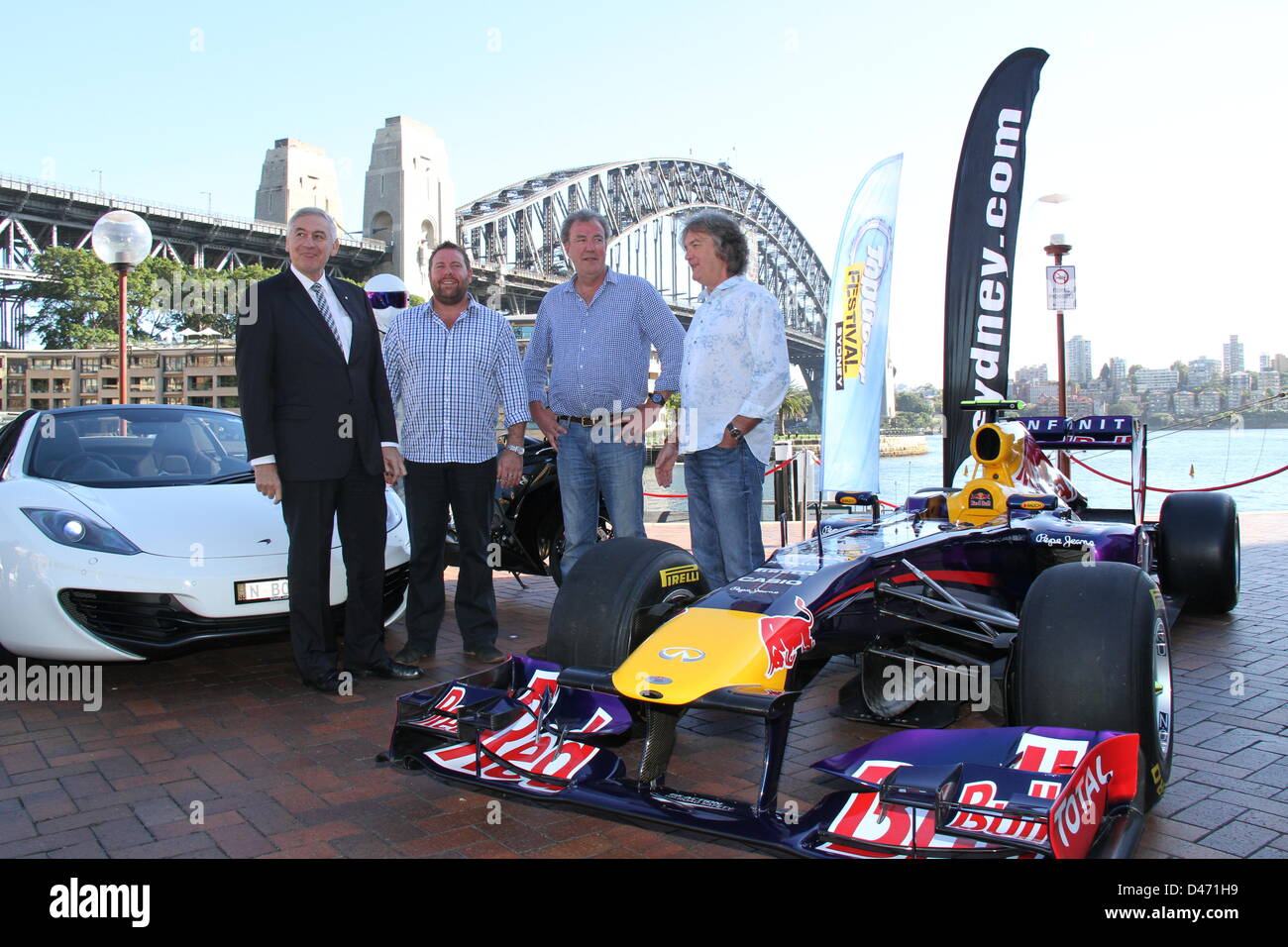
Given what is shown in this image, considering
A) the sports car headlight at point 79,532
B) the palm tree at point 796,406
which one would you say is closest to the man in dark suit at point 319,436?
the sports car headlight at point 79,532

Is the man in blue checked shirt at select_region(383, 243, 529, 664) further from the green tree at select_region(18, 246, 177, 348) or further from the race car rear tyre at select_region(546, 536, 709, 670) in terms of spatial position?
the green tree at select_region(18, 246, 177, 348)

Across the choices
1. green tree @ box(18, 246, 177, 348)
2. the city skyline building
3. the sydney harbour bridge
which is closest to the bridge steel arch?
the sydney harbour bridge

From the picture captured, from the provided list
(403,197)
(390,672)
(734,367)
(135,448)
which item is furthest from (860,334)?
(403,197)

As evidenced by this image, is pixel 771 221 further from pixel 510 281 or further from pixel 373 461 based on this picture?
pixel 373 461

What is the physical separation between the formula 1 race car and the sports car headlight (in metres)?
1.86

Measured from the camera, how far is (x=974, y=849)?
1.93m

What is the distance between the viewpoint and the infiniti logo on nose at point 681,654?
251 centimetres

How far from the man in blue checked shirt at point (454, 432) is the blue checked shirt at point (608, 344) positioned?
8.5 inches

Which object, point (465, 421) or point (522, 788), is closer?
point (522, 788)

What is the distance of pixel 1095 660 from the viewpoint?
255 centimetres

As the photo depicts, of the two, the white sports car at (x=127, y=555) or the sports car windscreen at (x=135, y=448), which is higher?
the sports car windscreen at (x=135, y=448)

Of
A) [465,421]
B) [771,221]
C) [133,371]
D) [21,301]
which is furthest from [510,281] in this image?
[465,421]

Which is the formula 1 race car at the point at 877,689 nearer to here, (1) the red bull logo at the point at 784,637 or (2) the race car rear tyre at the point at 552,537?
(1) the red bull logo at the point at 784,637

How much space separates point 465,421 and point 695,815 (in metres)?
2.64
